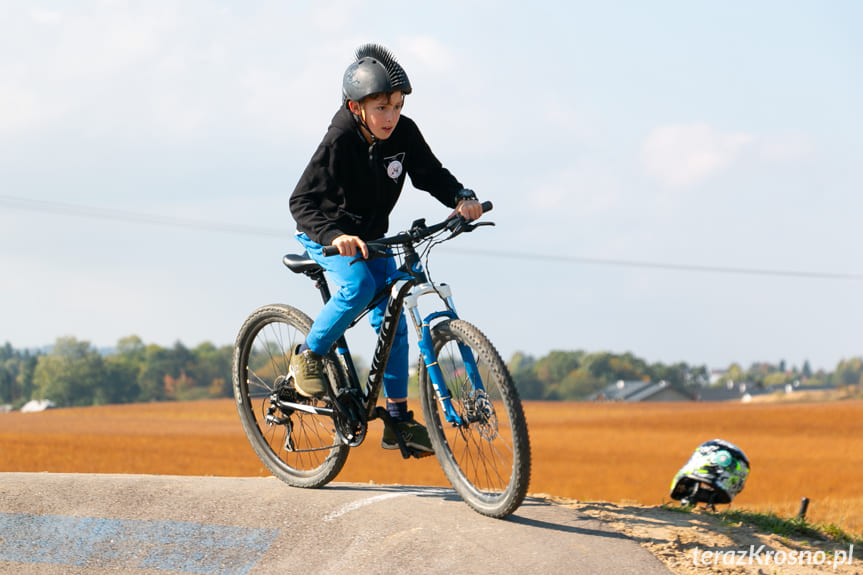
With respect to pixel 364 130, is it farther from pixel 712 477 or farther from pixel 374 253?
pixel 712 477

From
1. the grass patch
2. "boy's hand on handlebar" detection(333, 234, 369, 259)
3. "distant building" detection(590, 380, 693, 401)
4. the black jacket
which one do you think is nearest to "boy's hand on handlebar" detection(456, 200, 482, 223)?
the black jacket

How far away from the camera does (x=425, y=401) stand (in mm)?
5312

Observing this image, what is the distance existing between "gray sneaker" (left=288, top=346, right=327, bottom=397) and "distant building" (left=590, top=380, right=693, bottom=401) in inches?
3748

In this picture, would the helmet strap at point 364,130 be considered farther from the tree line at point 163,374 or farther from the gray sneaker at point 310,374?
the tree line at point 163,374

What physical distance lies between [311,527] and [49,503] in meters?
1.91

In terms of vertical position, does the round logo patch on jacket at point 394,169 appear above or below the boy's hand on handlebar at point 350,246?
above

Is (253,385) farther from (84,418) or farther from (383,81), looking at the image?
(84,418)

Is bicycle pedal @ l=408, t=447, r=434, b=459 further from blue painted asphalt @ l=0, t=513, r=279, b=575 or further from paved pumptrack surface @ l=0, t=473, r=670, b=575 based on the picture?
blue painted asphalt @ l=0, t=513, r=279, b=575

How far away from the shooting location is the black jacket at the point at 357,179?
17.6ft

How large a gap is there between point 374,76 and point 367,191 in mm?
708

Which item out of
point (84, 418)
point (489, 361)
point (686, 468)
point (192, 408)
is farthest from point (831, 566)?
point (192, 408)

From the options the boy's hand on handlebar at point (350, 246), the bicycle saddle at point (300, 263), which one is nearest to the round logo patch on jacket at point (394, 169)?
the boy's hand on handlebar at point (350, 246)

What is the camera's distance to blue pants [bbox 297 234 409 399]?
17.5 ft

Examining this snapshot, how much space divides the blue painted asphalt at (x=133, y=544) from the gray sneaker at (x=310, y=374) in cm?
96
